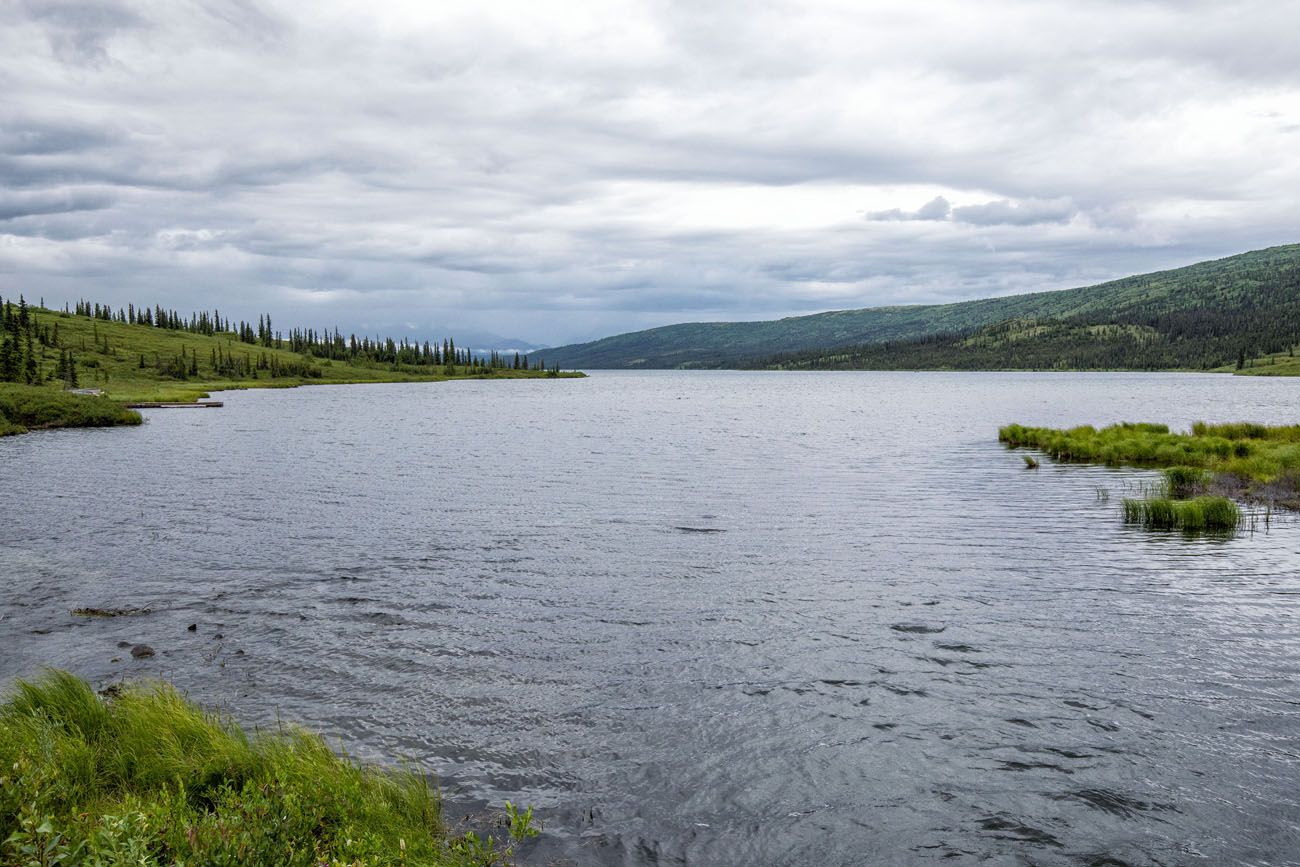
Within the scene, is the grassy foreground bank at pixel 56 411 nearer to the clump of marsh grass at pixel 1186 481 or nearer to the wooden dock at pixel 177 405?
the wooden dock at pixel 177 405

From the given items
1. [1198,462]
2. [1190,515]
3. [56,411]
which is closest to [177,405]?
[56,411]

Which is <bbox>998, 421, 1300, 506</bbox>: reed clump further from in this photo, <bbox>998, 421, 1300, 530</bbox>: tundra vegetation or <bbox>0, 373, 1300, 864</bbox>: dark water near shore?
<bbox>0, 373, 1300, 864</bbox>: dark water near shore

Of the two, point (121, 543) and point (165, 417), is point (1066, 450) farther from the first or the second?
point (165, 417)

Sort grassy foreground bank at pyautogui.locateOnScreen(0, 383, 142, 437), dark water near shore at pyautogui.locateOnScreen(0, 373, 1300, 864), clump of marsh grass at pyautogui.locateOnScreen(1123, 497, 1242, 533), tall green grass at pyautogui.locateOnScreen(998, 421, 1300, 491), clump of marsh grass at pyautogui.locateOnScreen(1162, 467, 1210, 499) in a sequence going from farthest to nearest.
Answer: grassy foreground bank at pyautogui.locateOnScreen(0, 383, 142, 437) < tall green grass at pyautogui.locateOnScreen(998, 421, 1300, 491) < clump of marsh grass at pyautogui.locateOnScreen(1162, 467, 1210, 499) < clump of marsh grass at pyautogui.locateOnScreen(1123, 497, 1242, 533) < dark water near shore at pyautogui.locateOnScreen(0, 373, 1300, 864)

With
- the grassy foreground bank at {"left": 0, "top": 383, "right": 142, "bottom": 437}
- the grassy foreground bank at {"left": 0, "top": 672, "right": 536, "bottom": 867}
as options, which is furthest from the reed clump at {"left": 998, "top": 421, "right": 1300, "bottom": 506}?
the grassy foreground bank at {"left": 0, "top": 383, "right": 142, "bottom": 437}

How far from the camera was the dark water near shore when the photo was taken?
Result: 37.2ft

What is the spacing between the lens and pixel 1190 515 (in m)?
29.5

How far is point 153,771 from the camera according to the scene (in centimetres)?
1076

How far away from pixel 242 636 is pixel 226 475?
105 ft

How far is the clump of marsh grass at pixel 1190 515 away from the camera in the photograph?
96.1ft

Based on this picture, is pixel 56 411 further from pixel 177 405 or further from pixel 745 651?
pixel 745 651

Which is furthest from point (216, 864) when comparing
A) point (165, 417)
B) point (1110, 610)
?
point (165, 417)

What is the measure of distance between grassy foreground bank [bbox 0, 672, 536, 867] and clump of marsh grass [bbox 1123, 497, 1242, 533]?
28638mm

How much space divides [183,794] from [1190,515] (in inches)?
1262
